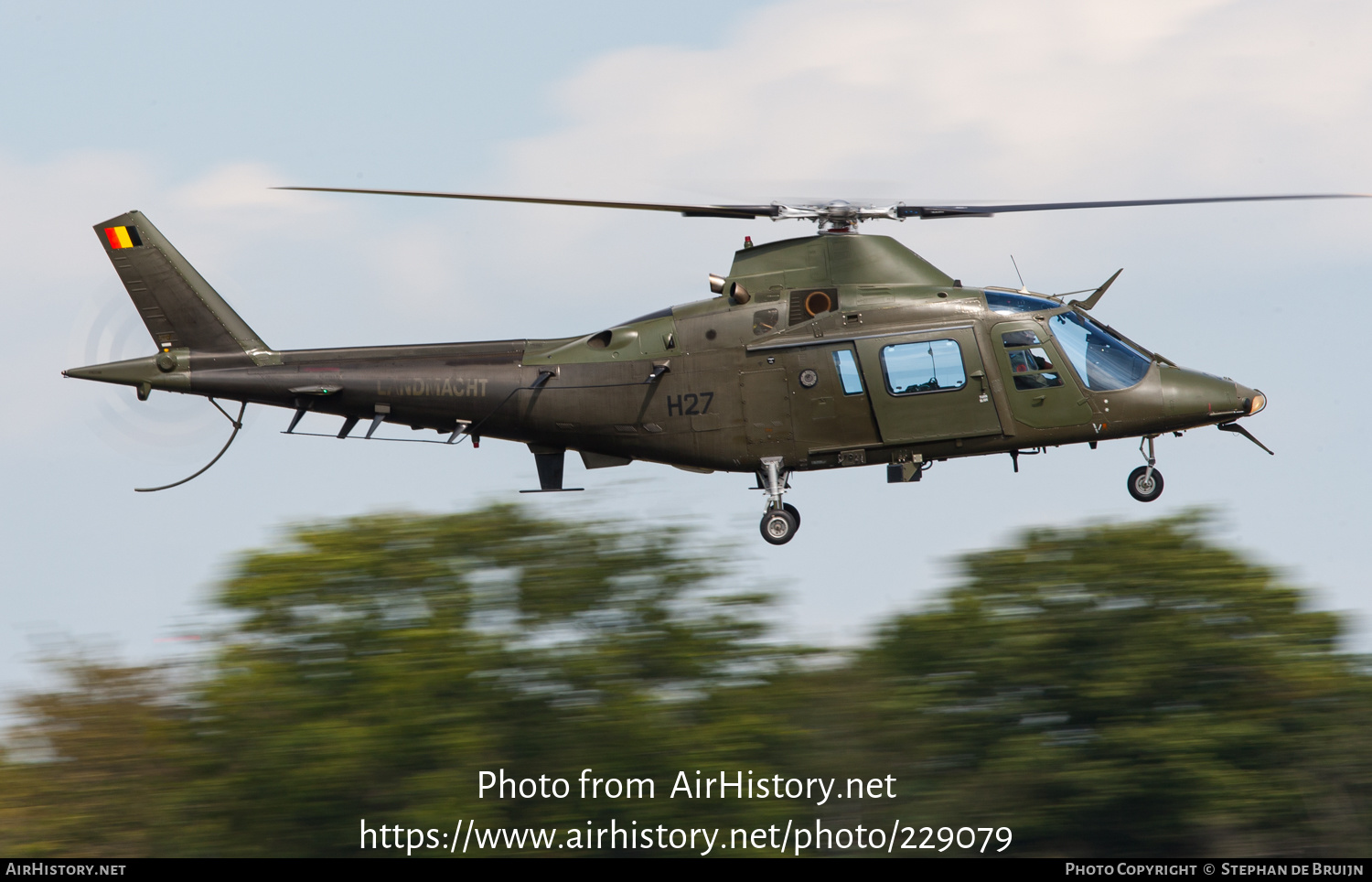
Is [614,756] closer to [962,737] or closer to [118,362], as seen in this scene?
[962,737]

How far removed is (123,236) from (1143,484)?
1531 centimetres

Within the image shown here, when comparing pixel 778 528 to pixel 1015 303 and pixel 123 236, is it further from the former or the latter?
pixel 123 236

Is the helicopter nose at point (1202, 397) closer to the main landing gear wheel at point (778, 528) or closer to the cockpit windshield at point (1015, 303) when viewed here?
the cockpit windshield at point (1015, 303)

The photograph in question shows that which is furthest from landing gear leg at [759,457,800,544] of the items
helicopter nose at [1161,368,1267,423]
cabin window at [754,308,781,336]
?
helicopter nose at [1161,368,1267,423]

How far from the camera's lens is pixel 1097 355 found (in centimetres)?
1891

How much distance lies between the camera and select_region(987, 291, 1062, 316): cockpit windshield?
18766 mm

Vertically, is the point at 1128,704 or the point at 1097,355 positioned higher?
the point at 1097,355

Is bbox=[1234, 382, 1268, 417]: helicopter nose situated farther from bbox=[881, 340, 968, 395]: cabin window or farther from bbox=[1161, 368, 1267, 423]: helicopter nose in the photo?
bbox=[881, 340, 968, 395]: cabin window

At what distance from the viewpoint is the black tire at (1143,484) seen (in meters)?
19.3

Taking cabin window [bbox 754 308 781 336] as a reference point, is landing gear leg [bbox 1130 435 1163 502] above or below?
below

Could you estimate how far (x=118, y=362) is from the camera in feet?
66.7

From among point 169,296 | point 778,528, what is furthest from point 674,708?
point 169,296

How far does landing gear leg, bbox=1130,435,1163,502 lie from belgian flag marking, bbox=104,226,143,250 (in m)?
14.9
